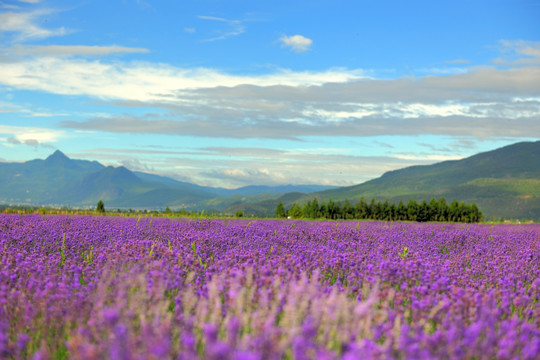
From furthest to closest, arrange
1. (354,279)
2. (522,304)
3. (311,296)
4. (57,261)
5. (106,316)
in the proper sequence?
1. (57,261)
2. (354,279)
3. (522,304)
4. (311,296)
5. (106,316)

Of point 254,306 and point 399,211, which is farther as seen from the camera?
point 399,211

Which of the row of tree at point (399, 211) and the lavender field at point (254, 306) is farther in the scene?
the row of tree at point (399, 211)

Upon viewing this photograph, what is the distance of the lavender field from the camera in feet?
8.05

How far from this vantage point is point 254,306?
3.62 metres

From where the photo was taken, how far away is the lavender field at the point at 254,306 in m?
2.46

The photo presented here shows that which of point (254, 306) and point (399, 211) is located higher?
point (399, 211)

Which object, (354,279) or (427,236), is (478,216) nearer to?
(427,236)

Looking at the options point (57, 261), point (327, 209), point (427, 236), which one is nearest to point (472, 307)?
point (57, 261)

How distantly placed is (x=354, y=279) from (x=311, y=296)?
5.25 feet

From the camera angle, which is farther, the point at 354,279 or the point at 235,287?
the point at 354,279

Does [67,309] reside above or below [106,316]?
below

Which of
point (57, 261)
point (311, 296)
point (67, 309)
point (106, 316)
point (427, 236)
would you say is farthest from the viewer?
point (427, 236)

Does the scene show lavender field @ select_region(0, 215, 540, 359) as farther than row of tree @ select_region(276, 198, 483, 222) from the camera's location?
No

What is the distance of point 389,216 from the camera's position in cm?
2936
